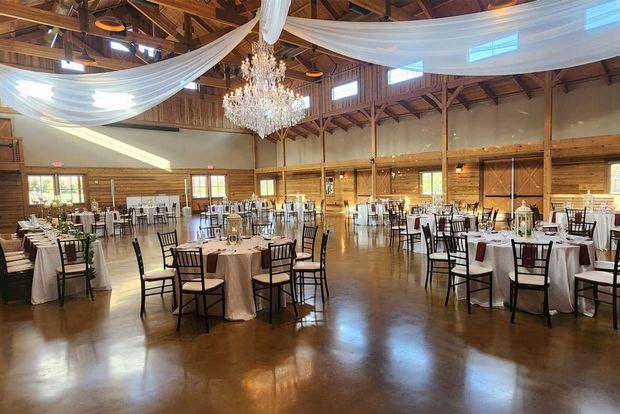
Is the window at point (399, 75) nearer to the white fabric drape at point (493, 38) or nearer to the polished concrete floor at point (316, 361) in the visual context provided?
the white fabric drape at point (493, 38)

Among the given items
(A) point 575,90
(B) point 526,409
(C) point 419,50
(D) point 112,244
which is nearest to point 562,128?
(A) point 575,90

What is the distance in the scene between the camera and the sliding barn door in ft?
39.2

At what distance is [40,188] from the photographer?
14727 mm

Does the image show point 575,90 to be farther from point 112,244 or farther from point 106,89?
point 112,244

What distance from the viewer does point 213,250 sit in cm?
420

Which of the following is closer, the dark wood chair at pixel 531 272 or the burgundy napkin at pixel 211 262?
the dark wood chair at pixel 531 272

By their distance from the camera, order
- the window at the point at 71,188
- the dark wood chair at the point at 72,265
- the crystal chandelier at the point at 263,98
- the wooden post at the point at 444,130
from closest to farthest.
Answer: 1. the dark wood chair at the point at 72,265
2. the crystal chandelier at the point at 263,98
3. the wooden post at the point at 444,130
4. the window at the point at 71,188

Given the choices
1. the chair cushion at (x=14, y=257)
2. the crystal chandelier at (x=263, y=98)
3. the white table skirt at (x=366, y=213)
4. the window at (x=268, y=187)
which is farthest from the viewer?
the window at (x=268, y=187)

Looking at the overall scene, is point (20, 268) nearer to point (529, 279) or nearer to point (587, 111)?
point (529, 279)

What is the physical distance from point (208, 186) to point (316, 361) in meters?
17.9

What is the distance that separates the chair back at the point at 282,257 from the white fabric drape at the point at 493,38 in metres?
2.25

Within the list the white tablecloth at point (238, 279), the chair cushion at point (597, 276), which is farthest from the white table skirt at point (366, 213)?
the white tablecloth at point (238, 279)

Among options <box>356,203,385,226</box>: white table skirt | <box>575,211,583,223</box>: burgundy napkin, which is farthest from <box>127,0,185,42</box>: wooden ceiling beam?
<box>575,211,583,223</box>: burgundy napkin

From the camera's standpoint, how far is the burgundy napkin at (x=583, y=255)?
3.89 metres
